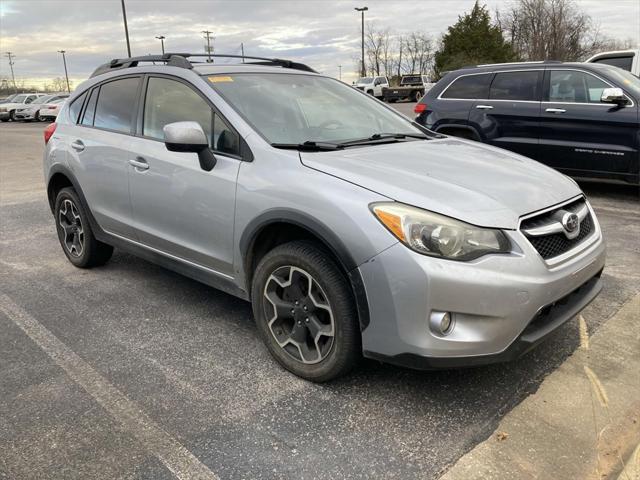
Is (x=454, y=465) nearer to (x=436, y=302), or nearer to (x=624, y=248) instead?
(x=436, y=302)

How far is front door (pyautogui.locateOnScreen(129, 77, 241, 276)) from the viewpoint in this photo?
10.5 feet

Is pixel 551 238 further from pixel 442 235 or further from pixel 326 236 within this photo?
pixel 326 236

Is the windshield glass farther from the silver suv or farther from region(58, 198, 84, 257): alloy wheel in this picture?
region(58, 198, 84, 257): alloy wheel

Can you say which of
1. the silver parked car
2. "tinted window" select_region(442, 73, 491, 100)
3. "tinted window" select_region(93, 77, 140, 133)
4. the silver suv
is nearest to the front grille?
the silver suv

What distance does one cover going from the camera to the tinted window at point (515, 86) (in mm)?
7387

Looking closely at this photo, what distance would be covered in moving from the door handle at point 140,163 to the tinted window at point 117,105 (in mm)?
331

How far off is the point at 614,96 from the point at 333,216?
5467 millimetres

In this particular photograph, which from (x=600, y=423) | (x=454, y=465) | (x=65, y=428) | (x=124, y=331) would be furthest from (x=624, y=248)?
(x=65, y=428)

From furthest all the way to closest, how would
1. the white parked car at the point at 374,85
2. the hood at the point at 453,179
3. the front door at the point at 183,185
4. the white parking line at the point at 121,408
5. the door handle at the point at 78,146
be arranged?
1. the white parked car at the point at 374,85
2. the door handle at the point at 78,146
3. the front door at the point at 183,185
4. the hood at the point at 453,179
5. the white parking line at the point at 121,408

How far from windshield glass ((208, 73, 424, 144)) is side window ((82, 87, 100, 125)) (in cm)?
154

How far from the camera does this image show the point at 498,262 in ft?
7.87

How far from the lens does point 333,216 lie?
8.54 ft

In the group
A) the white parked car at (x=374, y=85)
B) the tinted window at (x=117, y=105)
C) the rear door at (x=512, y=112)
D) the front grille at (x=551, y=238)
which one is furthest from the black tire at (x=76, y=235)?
the white parked car at (x=374, y=85)

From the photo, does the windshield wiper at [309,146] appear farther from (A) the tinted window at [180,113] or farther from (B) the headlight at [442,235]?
(B) the headlight at [442,235]
